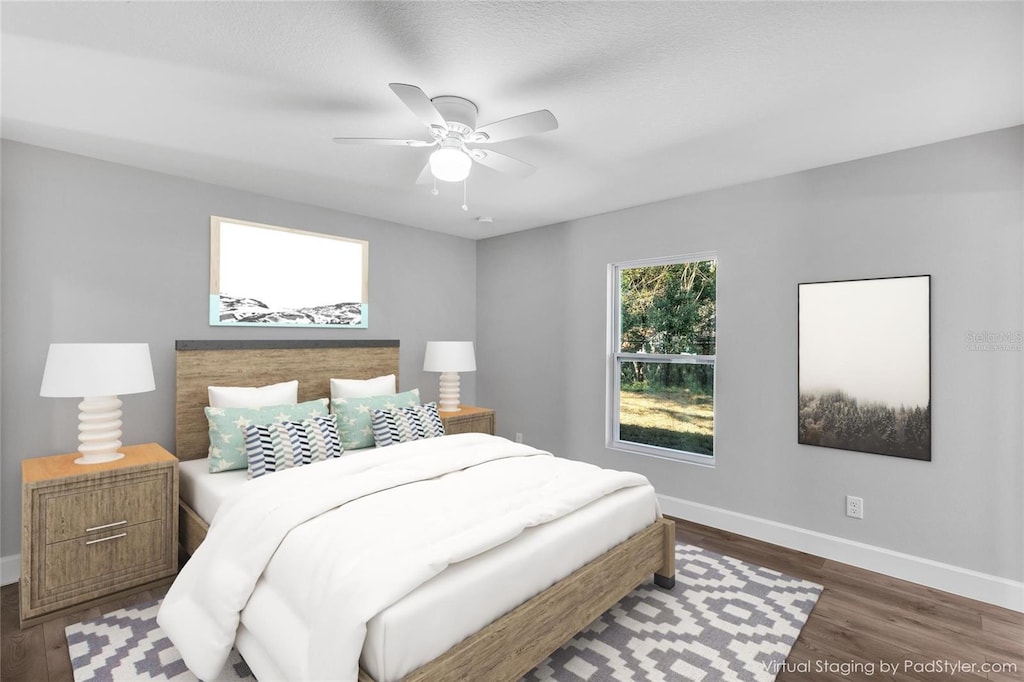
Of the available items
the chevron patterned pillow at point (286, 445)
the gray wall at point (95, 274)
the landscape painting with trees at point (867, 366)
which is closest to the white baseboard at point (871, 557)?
the landscape painting with trees at point (867, 366)

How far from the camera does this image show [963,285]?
106 inches

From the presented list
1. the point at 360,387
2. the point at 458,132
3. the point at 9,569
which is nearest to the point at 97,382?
the point at 9,569

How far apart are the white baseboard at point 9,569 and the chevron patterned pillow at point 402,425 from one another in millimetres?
2051


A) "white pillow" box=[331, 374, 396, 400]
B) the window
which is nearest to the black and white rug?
the window

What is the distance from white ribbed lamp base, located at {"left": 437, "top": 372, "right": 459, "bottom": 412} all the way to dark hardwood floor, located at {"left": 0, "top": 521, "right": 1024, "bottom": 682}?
2.39m

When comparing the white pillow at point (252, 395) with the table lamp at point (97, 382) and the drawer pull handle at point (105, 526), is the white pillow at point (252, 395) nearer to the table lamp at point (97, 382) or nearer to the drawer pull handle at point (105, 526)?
the table lamp at point (97, 382)

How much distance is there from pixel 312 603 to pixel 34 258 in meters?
2.75

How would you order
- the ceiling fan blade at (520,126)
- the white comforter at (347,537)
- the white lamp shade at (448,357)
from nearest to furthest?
the white comforter at (347,537) → the ceiling fan blade at (520,126) → the white lamp shade at (448,357)

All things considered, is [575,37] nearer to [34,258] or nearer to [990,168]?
[990,168]

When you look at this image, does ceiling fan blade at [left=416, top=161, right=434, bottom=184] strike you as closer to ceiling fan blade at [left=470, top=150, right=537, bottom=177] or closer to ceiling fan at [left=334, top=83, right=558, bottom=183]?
ceiling fan at [left=334, top=83, right=558, bottom=183]

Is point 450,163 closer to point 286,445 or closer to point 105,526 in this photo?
point 286,445

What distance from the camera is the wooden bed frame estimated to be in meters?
1.71

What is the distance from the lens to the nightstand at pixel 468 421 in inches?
169

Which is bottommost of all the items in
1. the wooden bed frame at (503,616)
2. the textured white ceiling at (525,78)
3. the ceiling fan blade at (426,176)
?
the wooden bed frame at (503,616)
